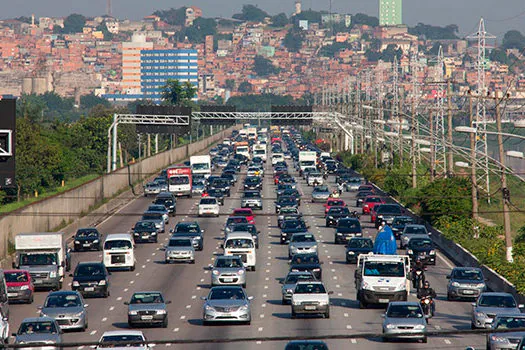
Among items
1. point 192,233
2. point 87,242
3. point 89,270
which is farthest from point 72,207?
point 89,270

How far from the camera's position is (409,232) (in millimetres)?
67000

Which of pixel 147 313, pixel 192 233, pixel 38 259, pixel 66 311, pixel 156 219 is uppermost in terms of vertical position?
pixel 66 311

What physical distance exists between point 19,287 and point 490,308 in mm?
18059

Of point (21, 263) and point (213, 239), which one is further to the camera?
point (213, 239)

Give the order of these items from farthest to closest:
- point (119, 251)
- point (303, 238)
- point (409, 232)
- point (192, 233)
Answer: point (192, 233)
point (409, 232)
point (303, 238)
point (119, 251)

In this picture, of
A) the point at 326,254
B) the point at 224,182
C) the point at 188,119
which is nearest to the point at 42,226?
the point at 326,254

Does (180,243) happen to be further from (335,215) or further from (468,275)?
(335,215)

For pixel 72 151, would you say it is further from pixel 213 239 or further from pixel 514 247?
pixel 514 247

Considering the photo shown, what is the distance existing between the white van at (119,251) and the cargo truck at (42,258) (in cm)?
490

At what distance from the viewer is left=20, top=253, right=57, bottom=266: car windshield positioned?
169ft

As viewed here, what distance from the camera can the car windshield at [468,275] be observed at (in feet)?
159

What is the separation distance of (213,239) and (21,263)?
22251 millimetres

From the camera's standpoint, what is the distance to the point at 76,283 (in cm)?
4847

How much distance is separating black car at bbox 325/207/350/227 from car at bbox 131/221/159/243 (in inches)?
543
